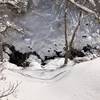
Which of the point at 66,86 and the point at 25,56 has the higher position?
the point at 66,86

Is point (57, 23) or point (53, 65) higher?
point (57, 23)

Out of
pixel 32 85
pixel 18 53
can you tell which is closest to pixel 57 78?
pixel 32 85

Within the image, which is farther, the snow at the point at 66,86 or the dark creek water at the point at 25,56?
the dark creek water at the point at 25,56

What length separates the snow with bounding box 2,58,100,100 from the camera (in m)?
10.4

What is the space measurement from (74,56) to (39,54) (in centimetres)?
266

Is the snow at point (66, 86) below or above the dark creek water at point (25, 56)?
above

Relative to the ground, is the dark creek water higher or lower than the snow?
lower

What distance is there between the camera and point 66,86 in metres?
11.1

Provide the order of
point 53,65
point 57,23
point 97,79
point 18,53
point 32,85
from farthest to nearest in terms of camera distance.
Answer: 1. point 57,23
2. point 18,53
3. point 53,65
4. point 32,85
5. point 97,79

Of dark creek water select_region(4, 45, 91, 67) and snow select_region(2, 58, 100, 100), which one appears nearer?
snow select_region(2, 58, 100, 100)

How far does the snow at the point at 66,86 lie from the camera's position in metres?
10.4

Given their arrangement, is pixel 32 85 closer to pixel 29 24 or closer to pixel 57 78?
pixel 57 78

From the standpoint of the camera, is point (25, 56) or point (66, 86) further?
point (25, 56)

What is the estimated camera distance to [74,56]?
24859 millimetres
